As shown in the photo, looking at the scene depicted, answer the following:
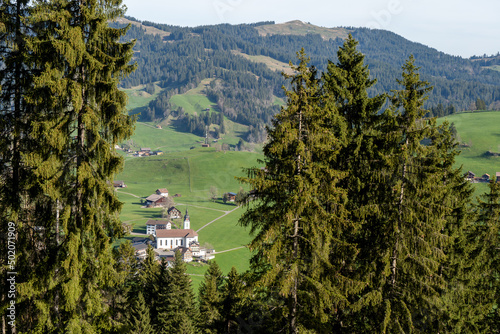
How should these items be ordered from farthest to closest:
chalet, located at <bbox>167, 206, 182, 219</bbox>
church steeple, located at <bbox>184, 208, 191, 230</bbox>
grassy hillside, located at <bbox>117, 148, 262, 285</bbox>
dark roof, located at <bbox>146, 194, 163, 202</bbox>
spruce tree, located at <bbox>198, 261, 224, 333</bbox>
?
dark roof, located at <bbox>146, 194, 163, 202</bbox> → chalet, located at <bbox>167, 206, 182, 219</bbox> → church steeple, located at <bbox>184, 208, 191, 230</bbox> → grassy hillside, located at <bbox>117, 148, 262, 285</bbox> → spruce tree, located at <bbox>198, 261, 224, 333</bbox>

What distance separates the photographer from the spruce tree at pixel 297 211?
1353 centimetres

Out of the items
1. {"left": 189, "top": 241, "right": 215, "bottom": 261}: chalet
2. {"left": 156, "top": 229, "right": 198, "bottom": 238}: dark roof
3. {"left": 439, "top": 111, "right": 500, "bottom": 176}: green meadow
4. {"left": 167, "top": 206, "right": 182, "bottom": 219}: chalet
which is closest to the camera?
{"left": 189, "top": 241, "right": 215, "bottom": 261}: chalet

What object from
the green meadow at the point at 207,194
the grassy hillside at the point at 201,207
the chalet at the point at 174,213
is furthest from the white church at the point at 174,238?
the chalet at the point at 174,213

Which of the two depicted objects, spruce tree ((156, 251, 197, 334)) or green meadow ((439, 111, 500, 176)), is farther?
green meadow ((439, 111, 500, 176))

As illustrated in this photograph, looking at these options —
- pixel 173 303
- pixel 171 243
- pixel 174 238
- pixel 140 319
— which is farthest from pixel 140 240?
pixel 140 319

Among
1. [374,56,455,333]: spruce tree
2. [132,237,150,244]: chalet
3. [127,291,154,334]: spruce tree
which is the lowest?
[132,237,150,244]: chalet

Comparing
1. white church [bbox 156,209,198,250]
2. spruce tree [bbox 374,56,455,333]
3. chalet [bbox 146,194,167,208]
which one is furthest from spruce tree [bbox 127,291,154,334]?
chalet [bbox 146,194,167,208]

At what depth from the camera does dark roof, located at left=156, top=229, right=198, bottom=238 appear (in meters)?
108

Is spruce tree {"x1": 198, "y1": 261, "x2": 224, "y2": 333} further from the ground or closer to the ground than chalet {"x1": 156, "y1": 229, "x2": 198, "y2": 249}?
further from the ground

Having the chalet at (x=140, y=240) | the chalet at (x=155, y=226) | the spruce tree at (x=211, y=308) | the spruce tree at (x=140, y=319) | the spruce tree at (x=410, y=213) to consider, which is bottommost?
the chalet at (x=140, y=240)

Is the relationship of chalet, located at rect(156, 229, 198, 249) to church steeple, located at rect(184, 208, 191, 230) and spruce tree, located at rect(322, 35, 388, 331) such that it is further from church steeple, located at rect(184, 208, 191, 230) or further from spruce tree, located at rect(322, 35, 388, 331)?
spruce tree, located at rect(322, 35, 388, 331)

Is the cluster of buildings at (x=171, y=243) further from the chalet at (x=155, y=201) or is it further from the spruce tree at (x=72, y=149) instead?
the spruce tree at (x=72, y=149)

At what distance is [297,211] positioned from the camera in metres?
13.5

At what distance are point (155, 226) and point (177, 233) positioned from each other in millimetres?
11444
